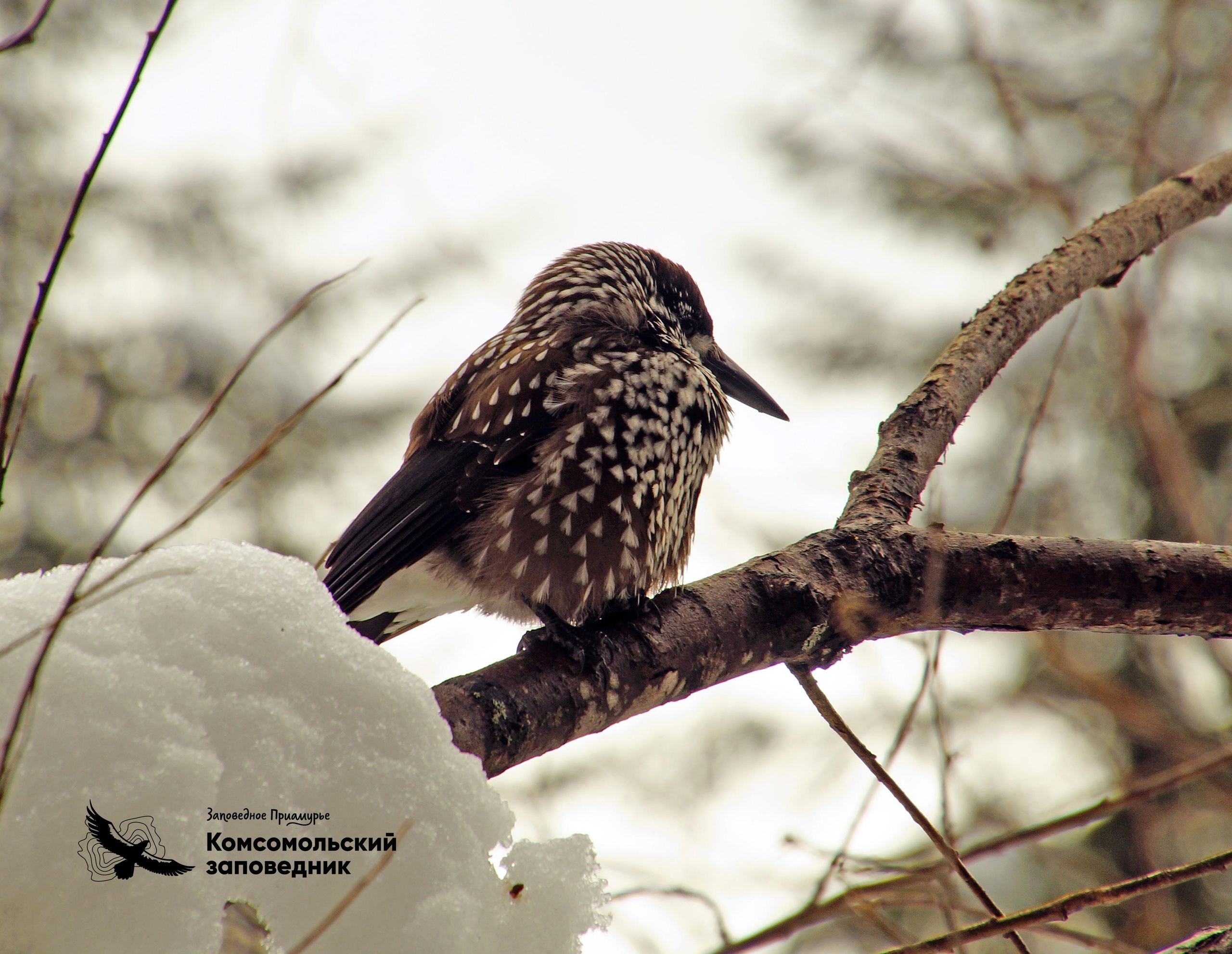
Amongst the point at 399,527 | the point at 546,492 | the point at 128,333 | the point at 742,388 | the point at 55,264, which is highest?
the point at 128,333

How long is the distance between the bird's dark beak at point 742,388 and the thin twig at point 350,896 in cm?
202

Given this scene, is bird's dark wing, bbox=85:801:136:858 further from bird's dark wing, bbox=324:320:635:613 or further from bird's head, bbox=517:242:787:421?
bird's head, bbox=517:242:787:421

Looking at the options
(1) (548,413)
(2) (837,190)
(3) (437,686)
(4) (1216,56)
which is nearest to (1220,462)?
(4) (1216,56)

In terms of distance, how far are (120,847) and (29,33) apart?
0.74 meters

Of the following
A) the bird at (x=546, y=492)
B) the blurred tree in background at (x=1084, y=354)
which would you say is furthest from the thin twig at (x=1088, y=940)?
the blurred tree in background at (x=1084, y=354)

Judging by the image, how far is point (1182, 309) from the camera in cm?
622

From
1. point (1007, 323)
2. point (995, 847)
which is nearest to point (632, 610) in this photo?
point (995, 847)

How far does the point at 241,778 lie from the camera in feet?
3.23

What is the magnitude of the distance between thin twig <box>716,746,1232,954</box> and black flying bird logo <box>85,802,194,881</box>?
0.64 m

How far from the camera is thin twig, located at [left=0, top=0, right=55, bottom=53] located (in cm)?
86

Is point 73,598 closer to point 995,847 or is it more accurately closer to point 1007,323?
point 995,847

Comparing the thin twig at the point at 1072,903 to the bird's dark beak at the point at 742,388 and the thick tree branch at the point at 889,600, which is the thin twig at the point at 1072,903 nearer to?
the thick tree branch at the point at 889,600

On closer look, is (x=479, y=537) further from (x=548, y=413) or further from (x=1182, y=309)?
(x=1182, y=309)

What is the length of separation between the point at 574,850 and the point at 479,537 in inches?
45.1
